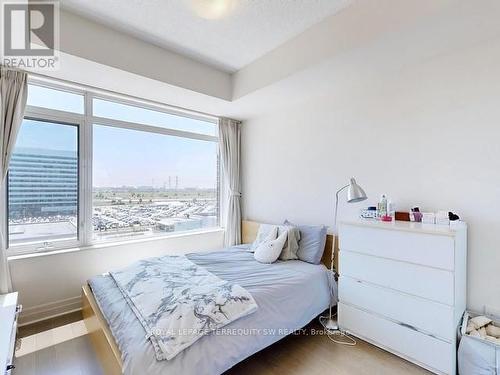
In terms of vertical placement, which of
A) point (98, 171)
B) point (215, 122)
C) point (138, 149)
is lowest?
point (98, 171)

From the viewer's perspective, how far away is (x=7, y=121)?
234 cm

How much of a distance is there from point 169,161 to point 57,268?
1.79m

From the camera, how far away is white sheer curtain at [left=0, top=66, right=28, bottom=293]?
227 cm

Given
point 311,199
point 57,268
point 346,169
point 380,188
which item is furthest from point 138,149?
point 380,188

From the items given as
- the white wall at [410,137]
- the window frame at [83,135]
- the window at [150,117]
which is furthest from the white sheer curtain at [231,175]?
the window frame at [83,135]

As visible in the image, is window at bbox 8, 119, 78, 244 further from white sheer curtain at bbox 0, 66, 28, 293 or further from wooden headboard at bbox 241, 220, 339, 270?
wooden headboard at bbox 241, 220, 339, 270

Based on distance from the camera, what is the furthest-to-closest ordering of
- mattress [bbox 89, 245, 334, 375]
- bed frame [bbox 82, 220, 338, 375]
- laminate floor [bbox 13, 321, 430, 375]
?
1. laminate floor [bbox 13, 321, 430, 375]
2. bed frame [bbox 82, 220, 338, 375]
3. mattress [bbox 89, 245, 334, 375]

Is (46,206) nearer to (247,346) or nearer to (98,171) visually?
(98,171)

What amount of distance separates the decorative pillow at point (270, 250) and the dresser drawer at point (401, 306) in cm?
68

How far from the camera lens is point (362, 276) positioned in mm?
2166

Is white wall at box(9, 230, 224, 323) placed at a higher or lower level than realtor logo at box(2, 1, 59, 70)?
lower

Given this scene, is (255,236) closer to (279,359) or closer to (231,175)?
(231,175)

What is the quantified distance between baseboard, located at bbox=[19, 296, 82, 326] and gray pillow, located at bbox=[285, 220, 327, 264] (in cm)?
248

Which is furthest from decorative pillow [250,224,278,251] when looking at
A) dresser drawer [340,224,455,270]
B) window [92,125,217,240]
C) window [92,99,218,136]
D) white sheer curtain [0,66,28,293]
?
white sheer curtain [0,66,28,293]
